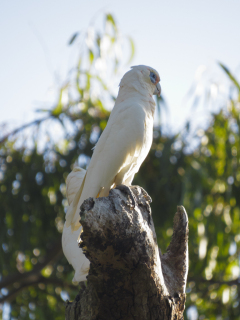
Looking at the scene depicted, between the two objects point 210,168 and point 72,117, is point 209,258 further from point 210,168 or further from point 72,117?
point 72,117

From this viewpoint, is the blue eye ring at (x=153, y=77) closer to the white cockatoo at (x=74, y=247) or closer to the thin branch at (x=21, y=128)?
the white cockatoo at (x=74, y=247)

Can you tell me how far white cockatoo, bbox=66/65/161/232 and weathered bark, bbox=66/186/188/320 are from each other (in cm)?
48

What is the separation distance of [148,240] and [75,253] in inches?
44.1

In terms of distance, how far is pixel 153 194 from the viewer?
13.2ft

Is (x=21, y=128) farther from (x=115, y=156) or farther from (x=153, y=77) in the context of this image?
(x=115, y=156)

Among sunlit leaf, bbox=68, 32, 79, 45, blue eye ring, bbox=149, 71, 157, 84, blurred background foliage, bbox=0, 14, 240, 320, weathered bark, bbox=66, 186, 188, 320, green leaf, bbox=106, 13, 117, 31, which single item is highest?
green leaf, bbox=106, 13, 117, 31

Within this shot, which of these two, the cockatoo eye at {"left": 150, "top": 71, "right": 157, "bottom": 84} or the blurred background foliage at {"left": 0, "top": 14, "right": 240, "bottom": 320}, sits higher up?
the cockatoo eye at {"left": 150, "top": 71, "right": 157, "bottom": 84}

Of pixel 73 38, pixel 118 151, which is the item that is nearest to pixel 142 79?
pixel 118 151

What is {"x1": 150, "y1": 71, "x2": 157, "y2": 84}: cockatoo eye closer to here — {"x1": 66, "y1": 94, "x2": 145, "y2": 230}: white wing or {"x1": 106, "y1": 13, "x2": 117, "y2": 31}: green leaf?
{"x1": 66, "y1": 94, "x2": 145, "y2": 230}: white wing

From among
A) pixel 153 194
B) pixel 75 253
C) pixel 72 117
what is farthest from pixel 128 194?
pixel 72 117

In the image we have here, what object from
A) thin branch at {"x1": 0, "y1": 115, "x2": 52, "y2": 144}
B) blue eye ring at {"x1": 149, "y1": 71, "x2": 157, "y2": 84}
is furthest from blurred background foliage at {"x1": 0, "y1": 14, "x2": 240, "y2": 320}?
blue eye ring at {"x1": 149, "y1": 71, "x2": 157, "y2": 84}

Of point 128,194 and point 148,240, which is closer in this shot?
point 148,240

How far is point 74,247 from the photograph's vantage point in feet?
7.90

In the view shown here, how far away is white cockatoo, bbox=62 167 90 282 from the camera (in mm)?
2102
